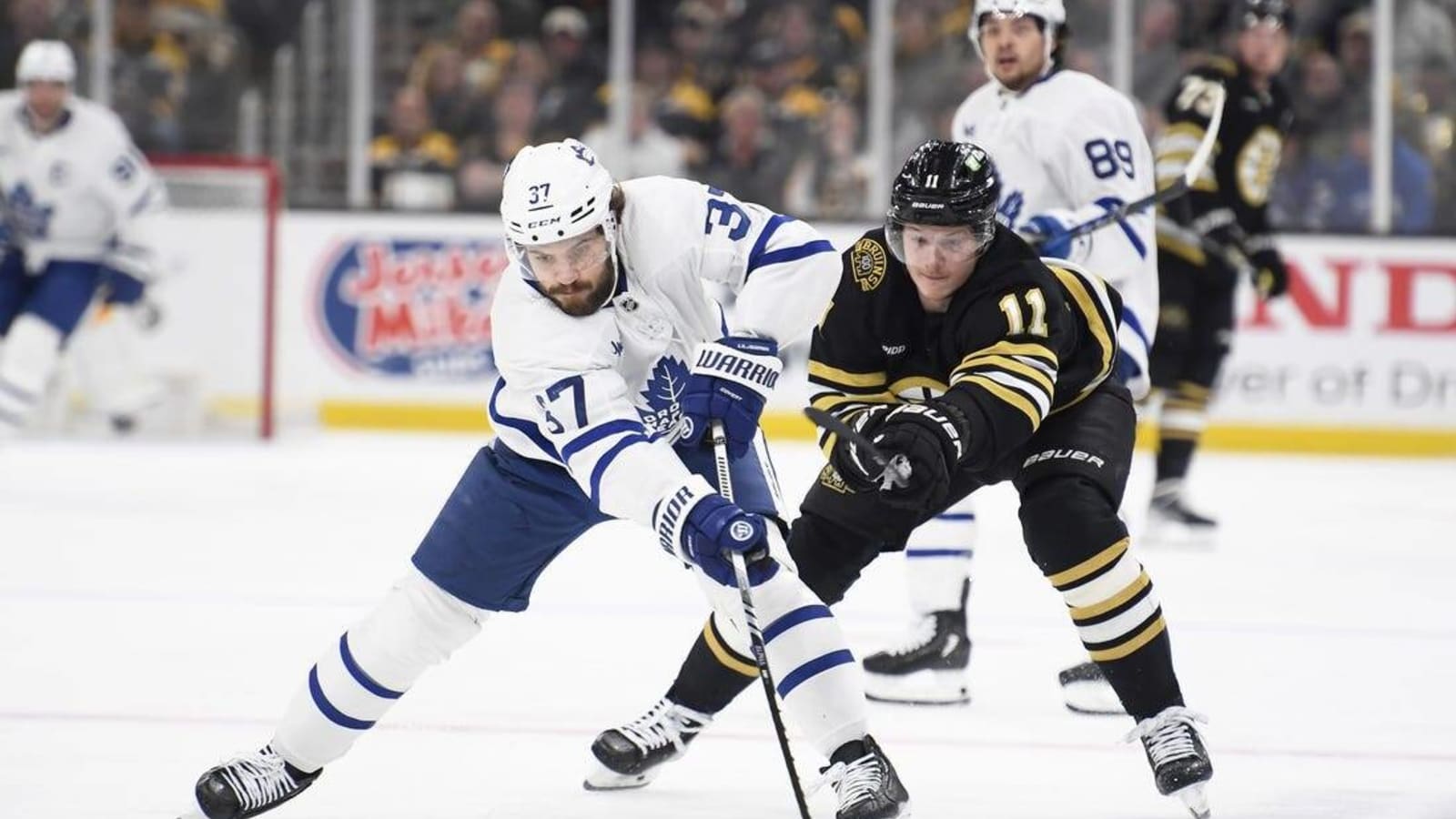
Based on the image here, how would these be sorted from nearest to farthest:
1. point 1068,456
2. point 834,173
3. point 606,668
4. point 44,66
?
point 1068,456
point 606,668
point 44,66
point 834,173

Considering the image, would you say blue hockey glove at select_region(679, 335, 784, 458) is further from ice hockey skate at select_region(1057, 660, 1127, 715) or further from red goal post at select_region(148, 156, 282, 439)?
red goal post at select_region(148, 156, 282, 439)

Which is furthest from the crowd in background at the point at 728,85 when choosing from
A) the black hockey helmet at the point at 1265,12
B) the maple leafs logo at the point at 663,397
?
the maple leafs logo at the point at 663,397

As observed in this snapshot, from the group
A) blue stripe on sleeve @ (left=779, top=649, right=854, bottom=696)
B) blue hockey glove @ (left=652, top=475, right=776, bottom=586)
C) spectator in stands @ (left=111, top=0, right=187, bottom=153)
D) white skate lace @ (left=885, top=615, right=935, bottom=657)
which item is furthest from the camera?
spectator in stands @ (left=111, top=0, right=187, bottom=153)

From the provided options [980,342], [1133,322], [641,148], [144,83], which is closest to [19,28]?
[144,83]

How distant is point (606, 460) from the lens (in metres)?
2.54

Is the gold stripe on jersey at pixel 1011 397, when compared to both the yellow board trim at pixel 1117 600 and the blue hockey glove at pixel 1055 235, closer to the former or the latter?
the yellow board trim at pixel 1117 600

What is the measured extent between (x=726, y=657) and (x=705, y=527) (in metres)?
0.45

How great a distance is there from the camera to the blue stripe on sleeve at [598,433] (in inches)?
100

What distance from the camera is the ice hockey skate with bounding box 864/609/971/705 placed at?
360 cm

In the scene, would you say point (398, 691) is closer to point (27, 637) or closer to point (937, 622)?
point (937, 622)

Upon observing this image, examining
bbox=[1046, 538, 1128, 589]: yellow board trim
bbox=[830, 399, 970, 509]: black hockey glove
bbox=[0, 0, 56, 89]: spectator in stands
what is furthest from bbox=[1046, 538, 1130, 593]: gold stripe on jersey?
bbox=[0, 0, 56, 89]: spectator in stands

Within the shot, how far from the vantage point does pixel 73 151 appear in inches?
280

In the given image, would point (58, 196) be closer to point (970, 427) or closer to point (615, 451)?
point (615, 451)

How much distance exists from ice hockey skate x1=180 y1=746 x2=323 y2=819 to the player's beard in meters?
0.70
